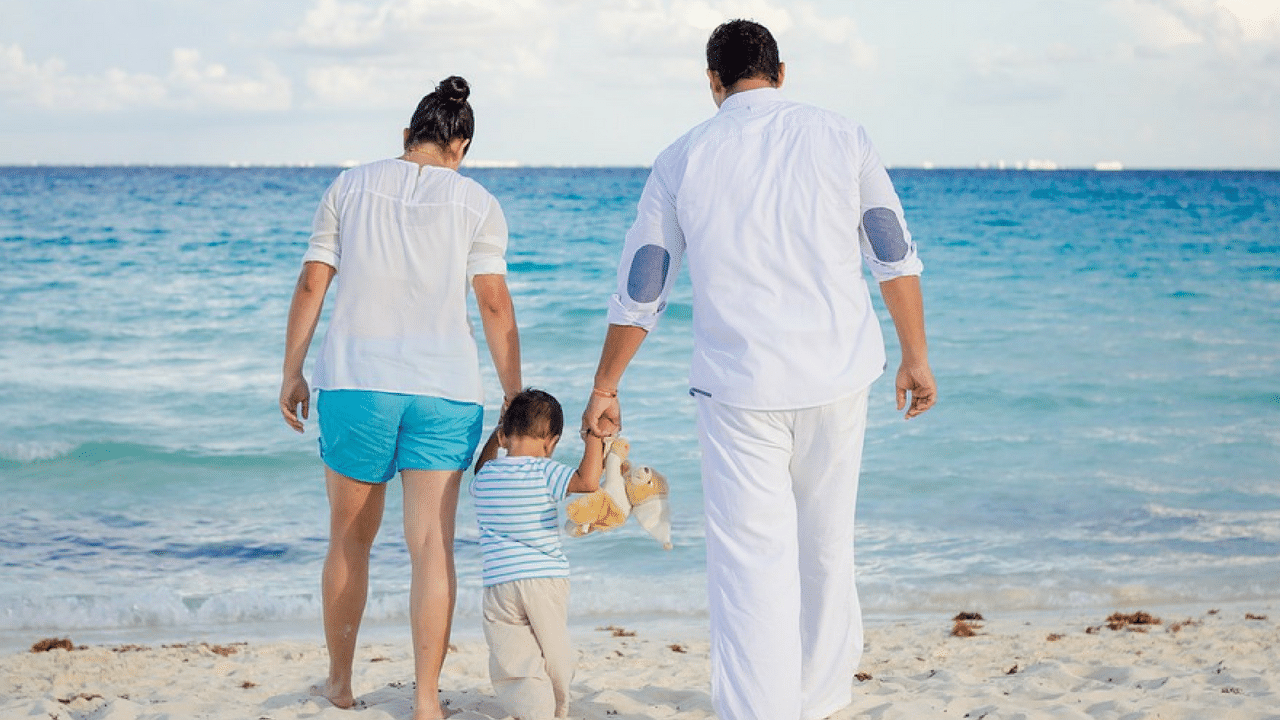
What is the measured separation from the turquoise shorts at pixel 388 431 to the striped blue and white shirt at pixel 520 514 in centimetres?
13

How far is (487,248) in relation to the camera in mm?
3168

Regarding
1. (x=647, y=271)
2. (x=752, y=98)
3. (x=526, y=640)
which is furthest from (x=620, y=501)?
(x=752, y=98)

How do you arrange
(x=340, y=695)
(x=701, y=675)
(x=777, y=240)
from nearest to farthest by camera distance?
1. (x=777, y=240)
2. (x=340, y=695)
3. (x=701, y=675)

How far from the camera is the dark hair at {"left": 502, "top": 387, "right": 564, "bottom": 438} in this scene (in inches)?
126

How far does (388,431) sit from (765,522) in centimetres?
99

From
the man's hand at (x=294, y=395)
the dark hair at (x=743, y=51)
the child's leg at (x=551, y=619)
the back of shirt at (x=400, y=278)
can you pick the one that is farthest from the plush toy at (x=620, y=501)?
the dark hair at (x=743, y=51)

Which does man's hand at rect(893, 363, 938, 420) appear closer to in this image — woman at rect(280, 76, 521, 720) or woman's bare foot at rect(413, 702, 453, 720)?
woman at rect(280, 76, 521, 720)

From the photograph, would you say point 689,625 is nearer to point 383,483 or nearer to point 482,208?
point 383,483

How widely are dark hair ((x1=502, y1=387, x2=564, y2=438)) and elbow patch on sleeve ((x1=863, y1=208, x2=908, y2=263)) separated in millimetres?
919

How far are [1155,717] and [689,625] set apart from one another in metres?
2.31

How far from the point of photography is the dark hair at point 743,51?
2.87 meters

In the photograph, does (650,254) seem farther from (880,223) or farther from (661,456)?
(661,456)

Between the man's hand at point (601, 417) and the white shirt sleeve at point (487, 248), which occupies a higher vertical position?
the white shirt sleeve at point (487, 248)

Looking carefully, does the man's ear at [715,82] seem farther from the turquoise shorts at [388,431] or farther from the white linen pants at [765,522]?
the turquoise shorts at [388,431]
